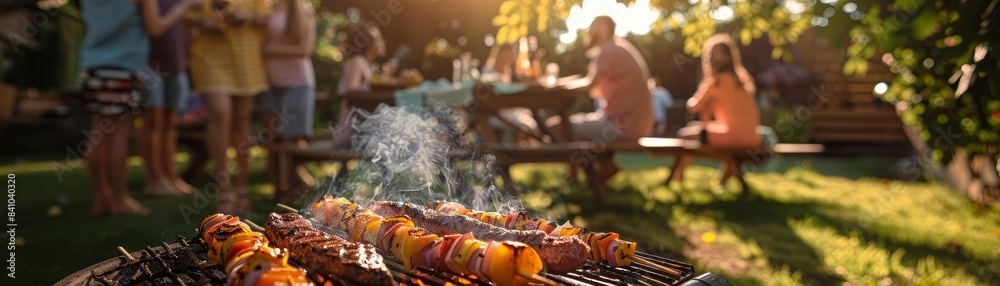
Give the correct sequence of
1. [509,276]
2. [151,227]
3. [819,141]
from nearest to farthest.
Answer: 1. [509,276]
2. [151,227]
3. [819,141]

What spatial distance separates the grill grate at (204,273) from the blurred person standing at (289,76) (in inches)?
161

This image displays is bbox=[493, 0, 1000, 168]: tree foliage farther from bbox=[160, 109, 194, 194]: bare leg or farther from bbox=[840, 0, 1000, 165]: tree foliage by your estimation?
bbox=[160, 109, 194, 194]: bare leg

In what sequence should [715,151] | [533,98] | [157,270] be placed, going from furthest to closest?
[715,151], [533,98], [157,270]

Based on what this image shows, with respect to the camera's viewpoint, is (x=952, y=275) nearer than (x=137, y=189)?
Yes

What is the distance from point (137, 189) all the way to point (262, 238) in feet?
21.3

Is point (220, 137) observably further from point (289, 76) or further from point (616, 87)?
point (616, 87)

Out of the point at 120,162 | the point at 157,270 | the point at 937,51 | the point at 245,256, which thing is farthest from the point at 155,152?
the point at 937,51

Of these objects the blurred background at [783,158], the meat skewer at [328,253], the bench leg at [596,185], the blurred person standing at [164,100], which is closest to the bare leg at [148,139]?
the blurred person standing at [164,100]

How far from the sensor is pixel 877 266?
15.0ft

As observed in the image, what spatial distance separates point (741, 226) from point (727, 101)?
6.63 ft

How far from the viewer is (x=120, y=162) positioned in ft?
17.7

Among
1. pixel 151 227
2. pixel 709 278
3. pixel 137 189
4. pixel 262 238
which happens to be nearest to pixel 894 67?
pixel 709 278

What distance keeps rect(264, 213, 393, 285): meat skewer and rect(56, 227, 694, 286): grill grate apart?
6 centimetres

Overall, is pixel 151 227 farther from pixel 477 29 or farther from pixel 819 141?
pixel 819 141
